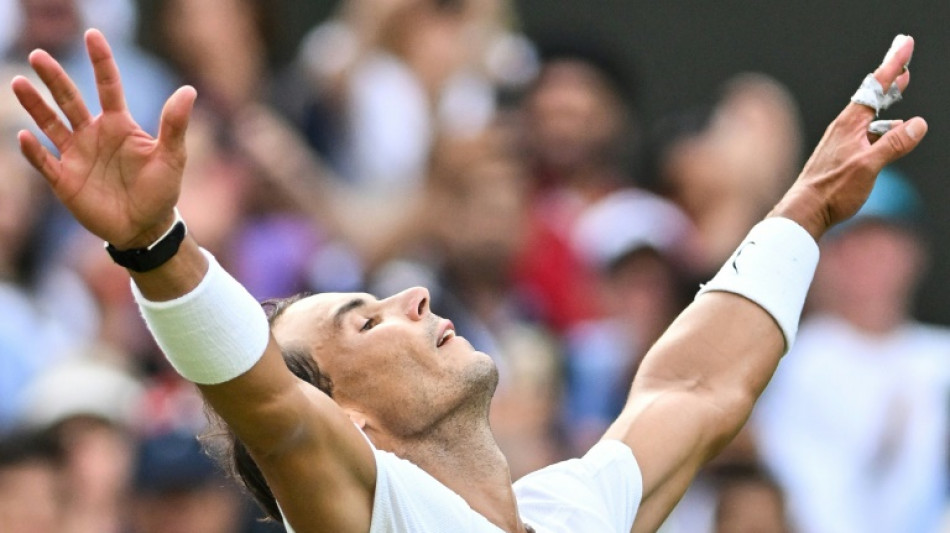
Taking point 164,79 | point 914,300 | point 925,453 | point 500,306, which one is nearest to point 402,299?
point 500,306

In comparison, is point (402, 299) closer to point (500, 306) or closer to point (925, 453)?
point (500, 306)

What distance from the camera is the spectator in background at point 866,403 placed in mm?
6473

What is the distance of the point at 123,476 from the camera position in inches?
211

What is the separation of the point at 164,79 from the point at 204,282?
3.67m

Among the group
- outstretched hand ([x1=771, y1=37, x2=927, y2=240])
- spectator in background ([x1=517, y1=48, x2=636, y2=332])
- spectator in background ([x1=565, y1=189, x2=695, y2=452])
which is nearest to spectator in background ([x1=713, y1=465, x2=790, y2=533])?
spectator in background ([x1=565, y1=189, x2=695, y2=452])

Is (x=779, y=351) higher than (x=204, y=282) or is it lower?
lower

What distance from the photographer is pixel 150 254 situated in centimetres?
277

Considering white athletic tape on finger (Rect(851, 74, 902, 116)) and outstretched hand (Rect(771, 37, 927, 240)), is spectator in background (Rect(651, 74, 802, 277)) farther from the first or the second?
white athletic tape on finger (Rect(851, 74, 902, 116))

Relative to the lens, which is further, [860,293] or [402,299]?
[860,293]

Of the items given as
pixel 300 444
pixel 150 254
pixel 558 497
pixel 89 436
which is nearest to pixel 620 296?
pixel 89 436

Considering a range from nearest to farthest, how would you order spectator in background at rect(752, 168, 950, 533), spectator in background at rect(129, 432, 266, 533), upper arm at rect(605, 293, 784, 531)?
upper arm at rect(605, 293, 784, 531)
spectator in background at rect(129, 432, 266, 533)
spectator in background at rect(752, 168, 950, 533)

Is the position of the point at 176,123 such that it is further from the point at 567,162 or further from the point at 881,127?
the point at 567,162

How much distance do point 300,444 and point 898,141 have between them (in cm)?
166

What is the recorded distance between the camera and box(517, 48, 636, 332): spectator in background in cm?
673
